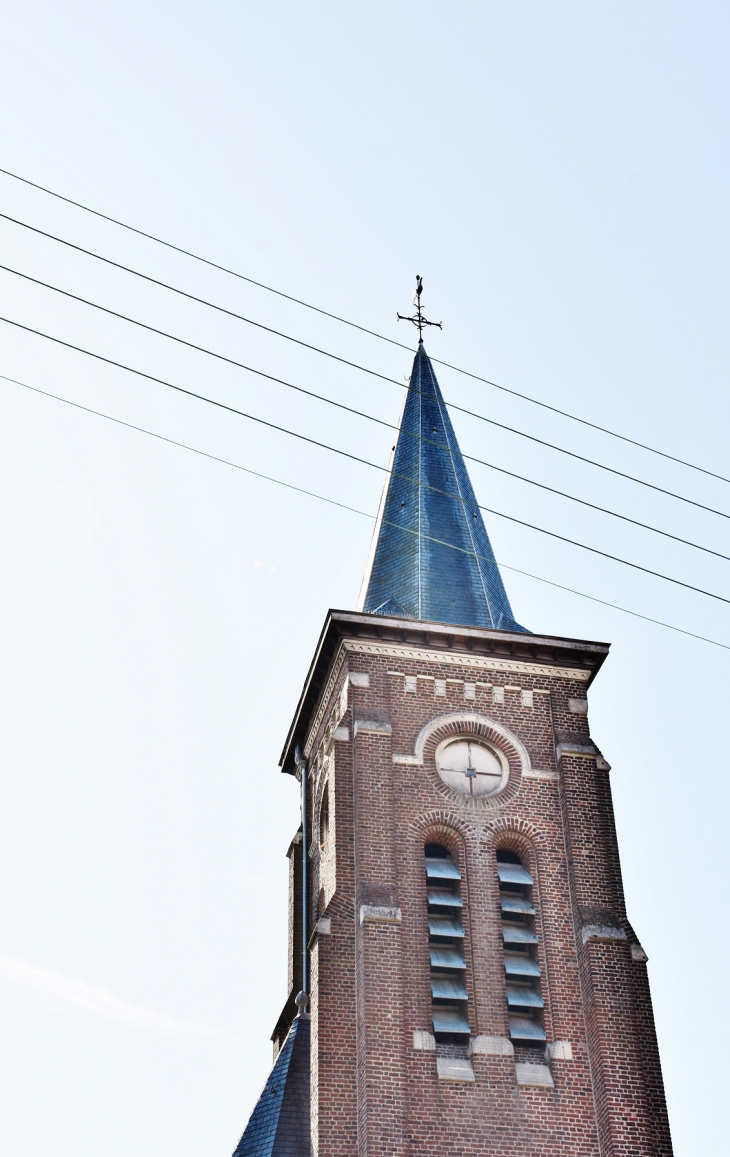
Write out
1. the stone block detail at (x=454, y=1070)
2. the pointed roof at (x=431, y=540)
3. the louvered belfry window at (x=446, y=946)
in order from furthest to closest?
the pointed roof at (x=431, y=540) < the louvered belfry window at (x=446, y=946) < the stone block detail at (x=454, y=1070)

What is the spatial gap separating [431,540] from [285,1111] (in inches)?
497

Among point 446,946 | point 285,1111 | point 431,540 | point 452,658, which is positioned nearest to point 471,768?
point 452,658

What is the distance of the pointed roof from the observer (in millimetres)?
30406

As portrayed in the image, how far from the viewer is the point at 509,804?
88.1ft

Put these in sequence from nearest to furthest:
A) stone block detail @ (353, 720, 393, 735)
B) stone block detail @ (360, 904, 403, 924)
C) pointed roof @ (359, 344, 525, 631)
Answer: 1. stone block detail @ (360, 904, 403, 924)
2. stone block detail @ (353, 720, 393, 735)
3. pointed roof @ (359, 344, 525, 631)

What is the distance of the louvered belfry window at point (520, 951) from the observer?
24453 millimetres

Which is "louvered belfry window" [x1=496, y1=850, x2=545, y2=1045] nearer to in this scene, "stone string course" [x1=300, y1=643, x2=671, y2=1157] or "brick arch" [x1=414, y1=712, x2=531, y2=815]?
"stone string course" [x1=300, y1=643, x2=671, y2=1157]

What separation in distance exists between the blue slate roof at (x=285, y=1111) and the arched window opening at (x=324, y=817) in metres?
3.80

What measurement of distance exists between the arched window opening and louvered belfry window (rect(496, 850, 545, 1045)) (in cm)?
341

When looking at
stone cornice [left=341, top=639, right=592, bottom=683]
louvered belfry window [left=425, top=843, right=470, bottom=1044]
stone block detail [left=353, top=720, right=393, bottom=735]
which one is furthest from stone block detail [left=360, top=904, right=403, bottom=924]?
stone cornice [left=341, top=639, right=592, bottom=683]

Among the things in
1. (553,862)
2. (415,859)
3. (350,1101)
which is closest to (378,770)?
(415,859)

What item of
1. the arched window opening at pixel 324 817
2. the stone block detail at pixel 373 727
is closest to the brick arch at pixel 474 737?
the stone block detail at pixel 373 727

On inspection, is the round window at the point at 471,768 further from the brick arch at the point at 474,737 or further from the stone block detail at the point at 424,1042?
the stone block detail at the point at 424,1042

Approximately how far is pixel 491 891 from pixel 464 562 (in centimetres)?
819
